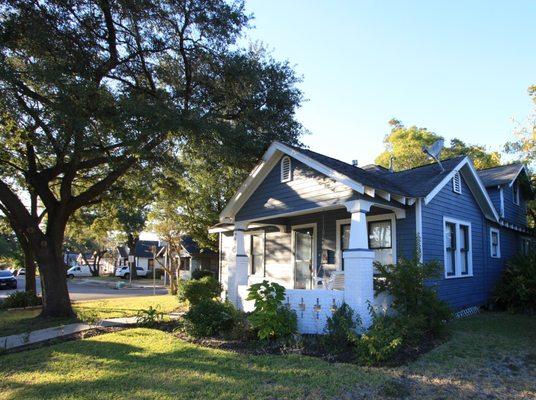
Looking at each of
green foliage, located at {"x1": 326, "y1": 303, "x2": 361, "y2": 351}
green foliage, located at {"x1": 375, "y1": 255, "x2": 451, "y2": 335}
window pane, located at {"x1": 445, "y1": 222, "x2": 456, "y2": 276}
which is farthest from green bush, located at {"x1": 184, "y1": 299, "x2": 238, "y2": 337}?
window pane, located at {"x1": 445, "y1": 222, "x2": 456, "y2": 276}

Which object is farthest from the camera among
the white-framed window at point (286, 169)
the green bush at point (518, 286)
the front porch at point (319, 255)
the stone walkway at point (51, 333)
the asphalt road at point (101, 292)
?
the asphalt road at point (101, 292)

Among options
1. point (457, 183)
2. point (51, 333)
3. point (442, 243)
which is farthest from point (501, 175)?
point (51, 333)

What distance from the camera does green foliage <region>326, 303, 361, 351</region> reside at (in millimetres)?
8406

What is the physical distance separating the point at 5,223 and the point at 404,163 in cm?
2605

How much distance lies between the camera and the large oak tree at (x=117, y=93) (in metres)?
10.6

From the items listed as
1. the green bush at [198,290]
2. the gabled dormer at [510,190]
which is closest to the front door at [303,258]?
the green bush at [198,290]

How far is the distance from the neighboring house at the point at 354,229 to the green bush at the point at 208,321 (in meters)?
1.51

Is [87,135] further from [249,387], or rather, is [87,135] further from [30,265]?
[30,265]

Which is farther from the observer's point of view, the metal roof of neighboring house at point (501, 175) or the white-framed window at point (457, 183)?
the metal roof of neighboring house at point (501, 175)

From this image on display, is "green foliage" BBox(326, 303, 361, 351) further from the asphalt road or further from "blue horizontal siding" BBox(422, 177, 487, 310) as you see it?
the asphalt road

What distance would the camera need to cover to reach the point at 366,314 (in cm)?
910

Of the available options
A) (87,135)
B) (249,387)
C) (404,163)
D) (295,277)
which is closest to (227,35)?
(87,135)

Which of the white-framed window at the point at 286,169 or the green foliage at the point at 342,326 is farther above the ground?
the white-framed window at the point at 286,169

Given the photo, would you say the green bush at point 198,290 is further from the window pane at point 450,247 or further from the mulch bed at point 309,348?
the window pane at point 450,247
